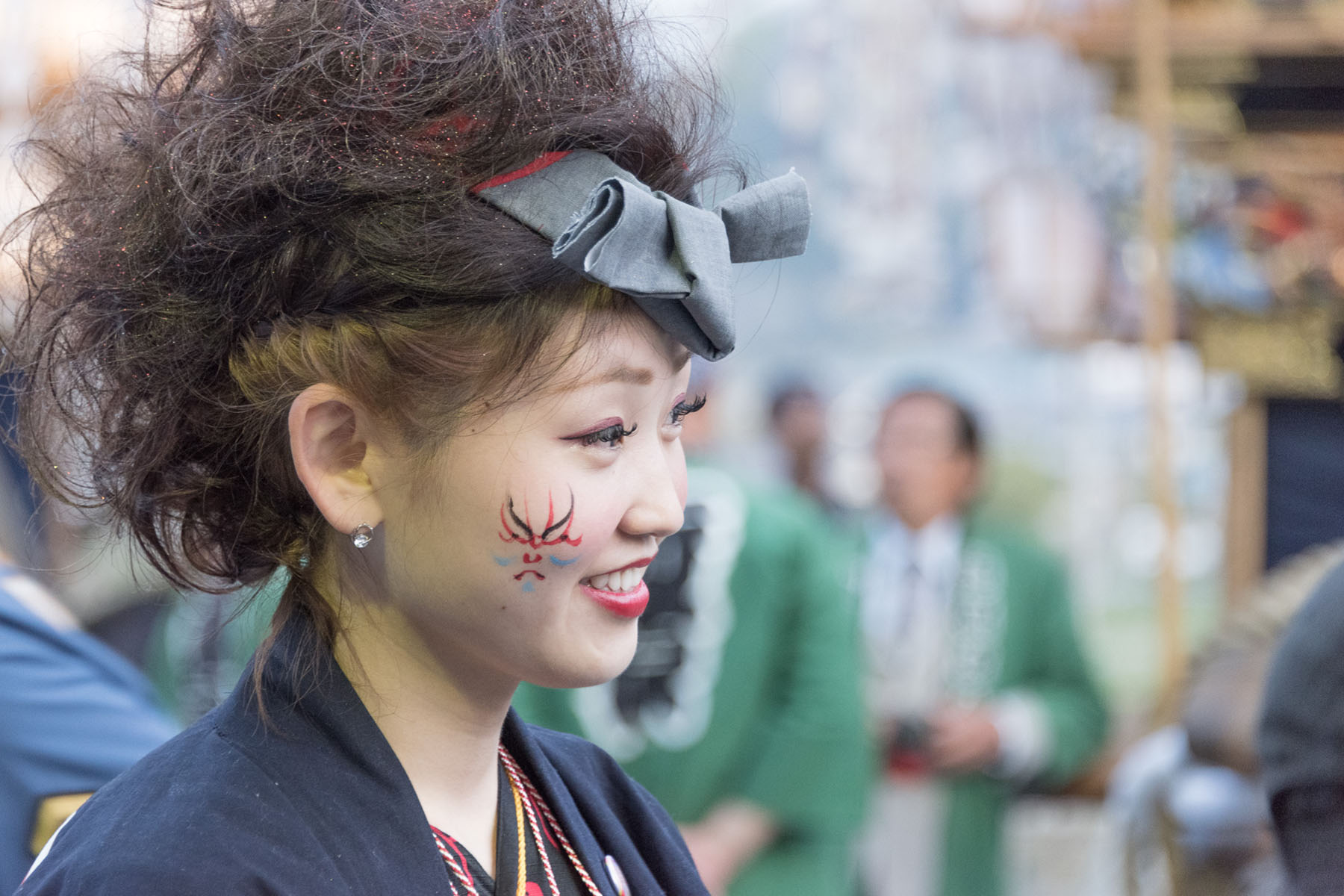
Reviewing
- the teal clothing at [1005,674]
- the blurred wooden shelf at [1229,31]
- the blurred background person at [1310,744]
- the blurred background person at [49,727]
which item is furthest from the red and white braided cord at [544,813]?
the blurred wooden shelf at [1229,31]

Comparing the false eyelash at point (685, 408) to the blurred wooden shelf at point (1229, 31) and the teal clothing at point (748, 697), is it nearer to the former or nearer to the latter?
the teal clothing at point (748, 697)

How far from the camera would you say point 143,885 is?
84 cm

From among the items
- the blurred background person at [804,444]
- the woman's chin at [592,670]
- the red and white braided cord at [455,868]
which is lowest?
the red and white braided cord at [455,868]

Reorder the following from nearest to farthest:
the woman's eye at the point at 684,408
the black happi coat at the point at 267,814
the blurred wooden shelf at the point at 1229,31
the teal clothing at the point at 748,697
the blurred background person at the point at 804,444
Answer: the black happi coat at the point at 267,814 → the woman's eye at the point at 684,408 → the teal clothing at the point at 748,697 → the blurred wooden shelf at the point at 1229,31 → the blurred background person at the point at 804,444

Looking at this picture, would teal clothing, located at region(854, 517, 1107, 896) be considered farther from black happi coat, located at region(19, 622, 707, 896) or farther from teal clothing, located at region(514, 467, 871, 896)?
black happi coat, located at region(19, 622, 707, 896)

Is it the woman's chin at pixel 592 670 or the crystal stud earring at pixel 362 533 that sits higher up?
the crystal stud earring at pixel 362 533

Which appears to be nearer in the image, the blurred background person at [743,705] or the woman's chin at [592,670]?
the woman's chin at [592,670]

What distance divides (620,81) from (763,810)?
1.89 metres

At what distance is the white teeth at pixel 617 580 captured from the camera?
3.33ft

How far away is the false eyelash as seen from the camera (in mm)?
1070

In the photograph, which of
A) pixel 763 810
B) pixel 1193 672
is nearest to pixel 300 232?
pixel 763 810

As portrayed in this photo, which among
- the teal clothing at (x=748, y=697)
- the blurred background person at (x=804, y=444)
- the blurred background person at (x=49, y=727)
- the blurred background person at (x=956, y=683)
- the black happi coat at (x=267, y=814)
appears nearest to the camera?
the black happi coat at (x=267, y=814)

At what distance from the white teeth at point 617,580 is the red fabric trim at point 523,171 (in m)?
0.28

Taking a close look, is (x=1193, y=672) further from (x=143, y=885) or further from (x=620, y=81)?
(x=143, y=885)
